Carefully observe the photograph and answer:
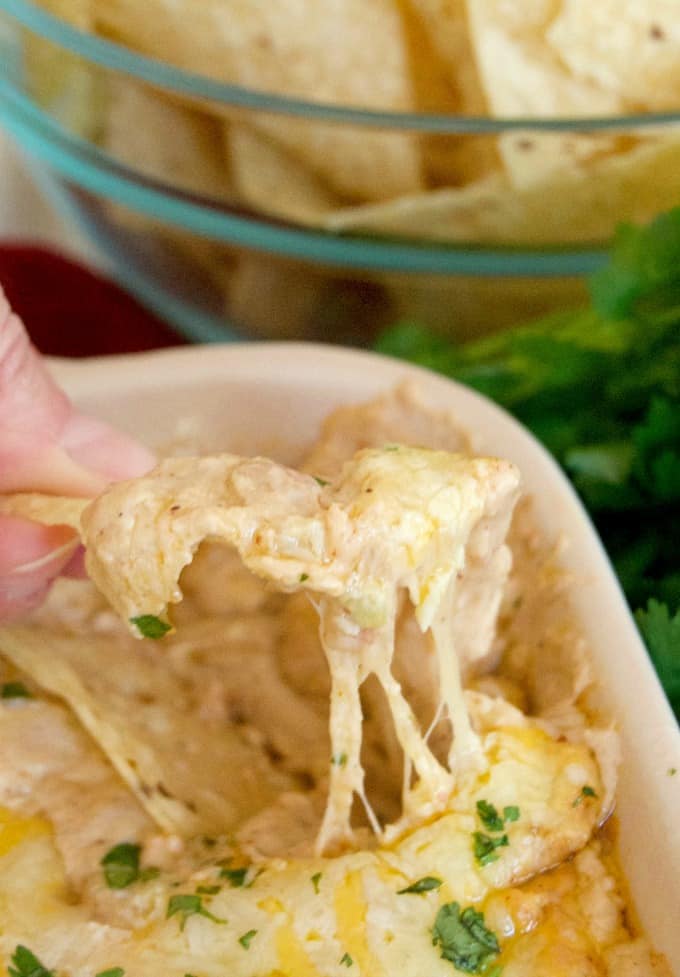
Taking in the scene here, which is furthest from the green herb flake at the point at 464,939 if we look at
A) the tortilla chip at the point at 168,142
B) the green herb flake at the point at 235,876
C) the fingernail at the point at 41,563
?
the tortilla chip at the point at 168,142

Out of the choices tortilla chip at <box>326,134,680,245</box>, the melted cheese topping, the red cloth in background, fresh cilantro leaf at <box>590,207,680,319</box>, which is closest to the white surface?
the red cloth in background

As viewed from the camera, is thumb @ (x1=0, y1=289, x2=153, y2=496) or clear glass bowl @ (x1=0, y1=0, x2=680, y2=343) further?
clear glass bowl @ (x1=0, y1=0, x2=680, y2=343)

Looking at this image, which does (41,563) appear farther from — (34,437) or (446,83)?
(446,83)

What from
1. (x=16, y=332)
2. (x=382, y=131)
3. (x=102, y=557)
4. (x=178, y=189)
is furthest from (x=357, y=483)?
(x=178, y=189)

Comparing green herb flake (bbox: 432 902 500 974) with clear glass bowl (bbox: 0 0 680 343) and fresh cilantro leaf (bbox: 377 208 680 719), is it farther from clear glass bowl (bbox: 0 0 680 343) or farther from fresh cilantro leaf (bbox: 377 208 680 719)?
clear glass bowl (bbox: 0 0 680 343)

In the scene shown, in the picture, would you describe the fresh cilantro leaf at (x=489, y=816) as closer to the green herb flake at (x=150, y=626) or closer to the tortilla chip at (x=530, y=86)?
the green herb flake at (x=150, y=626)

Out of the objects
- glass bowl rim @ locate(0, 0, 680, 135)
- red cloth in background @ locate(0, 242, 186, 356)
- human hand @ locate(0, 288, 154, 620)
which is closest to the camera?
human hand @ locate(0, 288, 154, 620)
